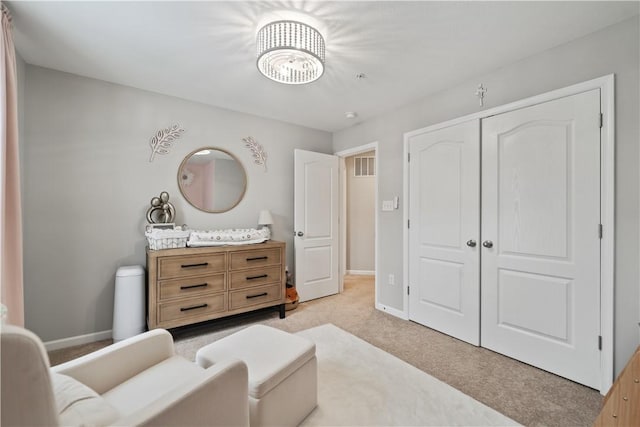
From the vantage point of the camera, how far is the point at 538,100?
2.12m

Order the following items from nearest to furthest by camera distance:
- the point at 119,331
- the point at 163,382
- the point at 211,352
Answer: the point at 163,382
the point at 211,352
the point at 119,331

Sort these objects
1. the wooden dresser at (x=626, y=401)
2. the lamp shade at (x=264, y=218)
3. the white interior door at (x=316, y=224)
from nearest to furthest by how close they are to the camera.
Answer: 1. the wooden dresser at (x=626, y=401)
2. the lamp shade at (x=264, y=218)
3. the white interior door at (x=316, y=224)

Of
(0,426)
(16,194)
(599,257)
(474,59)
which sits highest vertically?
(474,59)

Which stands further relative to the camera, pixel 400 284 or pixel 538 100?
pixel 400 284

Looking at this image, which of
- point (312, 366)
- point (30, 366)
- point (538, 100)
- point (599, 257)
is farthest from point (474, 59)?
point (30, 366)

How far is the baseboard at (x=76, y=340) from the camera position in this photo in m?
2.39

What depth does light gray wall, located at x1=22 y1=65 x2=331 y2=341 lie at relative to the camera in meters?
2.34

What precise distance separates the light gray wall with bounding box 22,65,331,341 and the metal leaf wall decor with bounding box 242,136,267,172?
508 millimetres

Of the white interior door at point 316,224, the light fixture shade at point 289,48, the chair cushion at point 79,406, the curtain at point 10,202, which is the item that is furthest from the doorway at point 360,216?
the chair cushion at point 79,406

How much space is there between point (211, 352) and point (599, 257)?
2.51 metres

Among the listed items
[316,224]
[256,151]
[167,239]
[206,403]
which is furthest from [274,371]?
[256,151]

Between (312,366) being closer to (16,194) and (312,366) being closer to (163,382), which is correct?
(163,382)

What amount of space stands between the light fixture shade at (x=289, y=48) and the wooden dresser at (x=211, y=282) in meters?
1.72

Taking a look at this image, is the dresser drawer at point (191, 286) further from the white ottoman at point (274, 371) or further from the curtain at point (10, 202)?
the white ottoman at point (274, 371)
